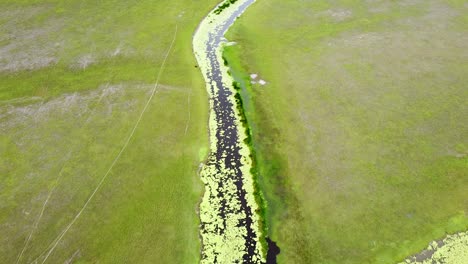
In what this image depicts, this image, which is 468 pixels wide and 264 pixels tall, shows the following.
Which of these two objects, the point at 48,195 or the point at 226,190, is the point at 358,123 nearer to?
the point at 226,190

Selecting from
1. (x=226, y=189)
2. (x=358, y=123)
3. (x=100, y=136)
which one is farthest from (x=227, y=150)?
(x=358, y=123)

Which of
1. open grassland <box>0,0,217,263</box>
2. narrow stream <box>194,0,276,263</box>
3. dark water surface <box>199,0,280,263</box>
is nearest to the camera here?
narrow stream <box>194,0,276,263</box>

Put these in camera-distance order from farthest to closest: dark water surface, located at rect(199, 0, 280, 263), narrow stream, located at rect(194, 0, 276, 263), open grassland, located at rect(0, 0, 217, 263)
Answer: open grassland, located at rect(0, 0, 217, 263)
dark water surface, located at rect(199, 0, 280, 263)
narrow stream, located at rect(194, 0, 276, 263)

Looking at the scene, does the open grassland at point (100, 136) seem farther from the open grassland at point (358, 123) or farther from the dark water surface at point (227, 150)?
the open grassland at point (358, 123)

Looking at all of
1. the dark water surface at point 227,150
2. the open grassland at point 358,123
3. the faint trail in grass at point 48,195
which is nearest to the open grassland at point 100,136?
the faint trail in grass at point 48,195

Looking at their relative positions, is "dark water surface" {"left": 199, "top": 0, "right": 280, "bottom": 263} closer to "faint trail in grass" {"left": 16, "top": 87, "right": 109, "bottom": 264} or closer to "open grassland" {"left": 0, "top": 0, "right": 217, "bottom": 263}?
"open grassland" {"left": 0, "top": 0, "right": 217, "bottom": 263}


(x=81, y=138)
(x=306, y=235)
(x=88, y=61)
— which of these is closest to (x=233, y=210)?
(x=306, y=235)

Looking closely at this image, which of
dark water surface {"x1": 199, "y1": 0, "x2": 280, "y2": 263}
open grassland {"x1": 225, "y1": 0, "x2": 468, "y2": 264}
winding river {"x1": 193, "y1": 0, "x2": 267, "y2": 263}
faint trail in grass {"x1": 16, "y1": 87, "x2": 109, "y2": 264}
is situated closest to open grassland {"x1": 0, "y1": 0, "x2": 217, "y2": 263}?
faint trail in grass {"x1": 16, "y1": 87, "x2": 109, "y2": 264}
